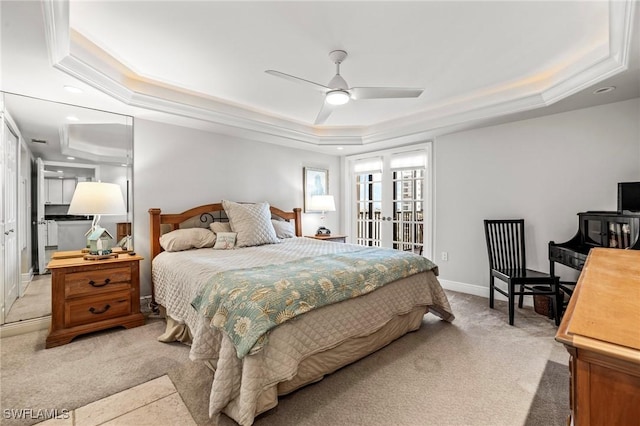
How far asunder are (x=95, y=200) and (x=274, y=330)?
7.92ft

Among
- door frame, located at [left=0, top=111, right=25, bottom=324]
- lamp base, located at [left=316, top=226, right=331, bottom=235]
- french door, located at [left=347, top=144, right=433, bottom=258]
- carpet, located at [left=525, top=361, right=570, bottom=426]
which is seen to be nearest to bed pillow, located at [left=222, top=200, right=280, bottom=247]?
lamp base, located at [left=316, top=226, right=331, bottom=235]

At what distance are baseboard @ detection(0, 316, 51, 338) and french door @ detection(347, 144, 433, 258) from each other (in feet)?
14.6

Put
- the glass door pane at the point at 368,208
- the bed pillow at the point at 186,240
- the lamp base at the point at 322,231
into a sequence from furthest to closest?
1. the glass door pane at the point at 368,208
2. the lamp base at the point at 322,231
3. the bed pillow at the point at 186,240

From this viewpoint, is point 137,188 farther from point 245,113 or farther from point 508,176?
point 508,176

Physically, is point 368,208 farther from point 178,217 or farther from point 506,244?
point 178,217

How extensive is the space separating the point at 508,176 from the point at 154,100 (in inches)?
168

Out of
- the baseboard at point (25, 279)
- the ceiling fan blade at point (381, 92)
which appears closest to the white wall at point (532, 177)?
the ceiling fan blade at point (381, 92)

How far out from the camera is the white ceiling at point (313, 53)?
192 cm

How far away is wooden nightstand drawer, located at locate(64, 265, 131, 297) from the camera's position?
101 inches

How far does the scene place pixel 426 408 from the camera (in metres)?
1.72

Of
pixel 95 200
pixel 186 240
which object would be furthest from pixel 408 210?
pixel 95 200

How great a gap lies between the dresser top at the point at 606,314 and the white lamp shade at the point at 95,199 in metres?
3.52

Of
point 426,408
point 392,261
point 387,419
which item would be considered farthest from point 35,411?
point 392,261

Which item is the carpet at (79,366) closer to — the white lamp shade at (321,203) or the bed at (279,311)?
the bed at (279,311)
